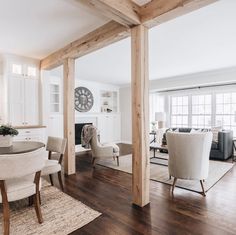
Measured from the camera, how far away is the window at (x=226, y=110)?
18.9ft

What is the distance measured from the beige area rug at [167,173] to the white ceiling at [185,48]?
252 centimetres


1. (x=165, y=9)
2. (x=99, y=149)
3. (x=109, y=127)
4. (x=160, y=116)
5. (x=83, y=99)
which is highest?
(x=165, y=9)

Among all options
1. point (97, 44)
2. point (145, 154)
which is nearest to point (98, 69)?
point (97, 44)

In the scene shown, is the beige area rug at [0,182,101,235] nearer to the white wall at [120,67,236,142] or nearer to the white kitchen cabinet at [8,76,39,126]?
the white kitchen cabinet at [8,76,39,126]

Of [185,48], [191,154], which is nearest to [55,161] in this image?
[191,154]

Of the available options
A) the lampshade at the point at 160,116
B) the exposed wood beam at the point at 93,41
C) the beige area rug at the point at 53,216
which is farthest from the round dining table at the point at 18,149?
the lampshade at the point at 160,116

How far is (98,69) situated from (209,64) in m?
2.98

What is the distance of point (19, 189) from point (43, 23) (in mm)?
2307

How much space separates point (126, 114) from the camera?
7793 millimetres

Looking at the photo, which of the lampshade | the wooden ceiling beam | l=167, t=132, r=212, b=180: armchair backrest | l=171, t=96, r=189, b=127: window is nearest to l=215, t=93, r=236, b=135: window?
l=171, t=96, r=189, b=127: window

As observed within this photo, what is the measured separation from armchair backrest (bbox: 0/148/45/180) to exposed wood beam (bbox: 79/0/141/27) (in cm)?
168

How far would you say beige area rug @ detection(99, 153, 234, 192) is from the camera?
10.3 ft

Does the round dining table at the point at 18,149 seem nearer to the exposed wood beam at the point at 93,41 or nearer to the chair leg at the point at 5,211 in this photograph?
the chair leg at the point at 5,211

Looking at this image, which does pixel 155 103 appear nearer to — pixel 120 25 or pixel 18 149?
pixel 120 25
